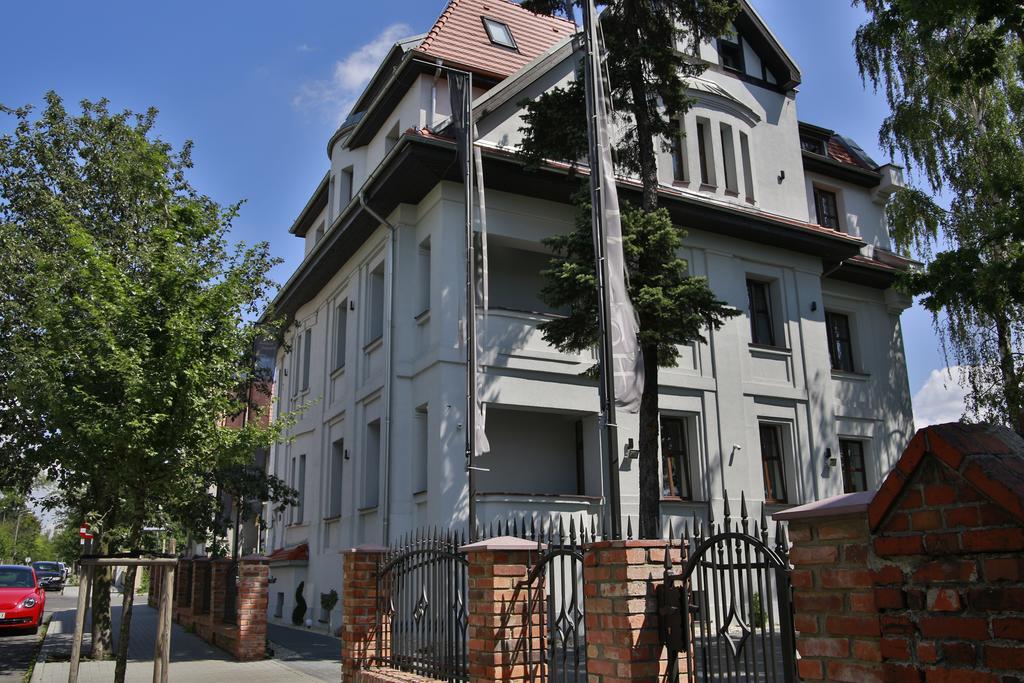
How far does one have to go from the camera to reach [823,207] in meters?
23.9

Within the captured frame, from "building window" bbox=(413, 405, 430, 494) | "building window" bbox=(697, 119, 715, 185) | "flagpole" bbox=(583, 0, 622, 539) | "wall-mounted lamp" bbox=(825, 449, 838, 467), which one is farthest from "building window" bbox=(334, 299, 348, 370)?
"flagpole" bbox=(583, 0, 622, 539)

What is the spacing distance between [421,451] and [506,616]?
10.4 m

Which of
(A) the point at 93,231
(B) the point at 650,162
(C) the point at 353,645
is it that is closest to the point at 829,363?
(B) the point at 650,162

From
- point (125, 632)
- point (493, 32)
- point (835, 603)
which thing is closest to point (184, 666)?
point (125, 632)

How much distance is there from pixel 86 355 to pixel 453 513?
7570mm

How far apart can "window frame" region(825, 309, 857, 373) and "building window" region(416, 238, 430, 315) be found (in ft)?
37.2

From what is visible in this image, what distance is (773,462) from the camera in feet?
65.6

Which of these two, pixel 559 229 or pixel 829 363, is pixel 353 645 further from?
pixel 829 363

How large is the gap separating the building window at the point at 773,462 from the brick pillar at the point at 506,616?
553 inches

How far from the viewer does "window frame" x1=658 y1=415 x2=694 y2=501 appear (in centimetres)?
1802

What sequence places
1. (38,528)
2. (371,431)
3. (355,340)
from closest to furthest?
(371,431) < (355,340) < (38,528)

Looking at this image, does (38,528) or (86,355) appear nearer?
(86,355)

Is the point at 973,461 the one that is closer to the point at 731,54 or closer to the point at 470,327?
the point at 470,327

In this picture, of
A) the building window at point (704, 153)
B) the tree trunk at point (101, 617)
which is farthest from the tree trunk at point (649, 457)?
the tree trunk at point (101, 617)
